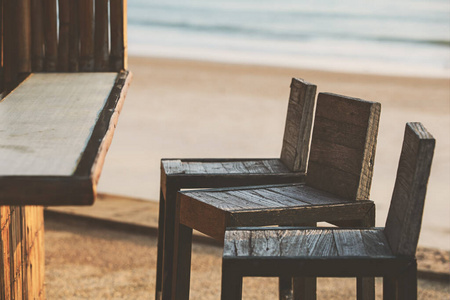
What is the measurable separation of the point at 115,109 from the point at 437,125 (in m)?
5.39

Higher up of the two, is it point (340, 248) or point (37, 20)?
point (37, 20)

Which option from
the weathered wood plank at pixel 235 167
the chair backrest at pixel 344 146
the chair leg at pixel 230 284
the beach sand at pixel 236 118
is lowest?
the beach sand at pixel 236 118

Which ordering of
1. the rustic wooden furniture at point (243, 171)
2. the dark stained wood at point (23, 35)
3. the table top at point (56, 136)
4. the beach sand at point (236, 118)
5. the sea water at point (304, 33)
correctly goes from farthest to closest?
the sea water at point (304, 33) → the beach sand at point (236, 118) → the dark stained wood at point (23, 35) → the rustic wooden furniture at point (243, 171) → the table top at point (56, 136)

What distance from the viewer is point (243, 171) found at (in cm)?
234

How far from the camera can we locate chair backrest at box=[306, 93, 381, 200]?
6.77 feet

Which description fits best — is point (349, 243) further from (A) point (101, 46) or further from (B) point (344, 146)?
(A) point (101, 46)

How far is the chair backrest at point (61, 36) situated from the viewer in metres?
2.58

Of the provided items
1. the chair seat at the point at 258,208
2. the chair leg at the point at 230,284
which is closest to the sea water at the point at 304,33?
the chair seat at the point at 258,208

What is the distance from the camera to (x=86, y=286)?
10.4 ft

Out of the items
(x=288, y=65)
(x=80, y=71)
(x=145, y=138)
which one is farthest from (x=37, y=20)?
(x=288, y=65)

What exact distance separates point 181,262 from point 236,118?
4733 millimetres

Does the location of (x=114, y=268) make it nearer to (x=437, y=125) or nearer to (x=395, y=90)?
(x=437, y=125)

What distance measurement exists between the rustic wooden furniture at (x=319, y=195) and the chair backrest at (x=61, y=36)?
2.83ft

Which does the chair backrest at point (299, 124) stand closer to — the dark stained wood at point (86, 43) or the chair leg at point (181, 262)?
the chair leg at point (181, 262)
